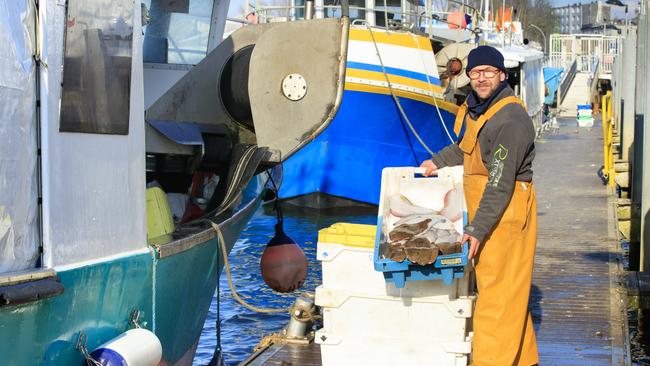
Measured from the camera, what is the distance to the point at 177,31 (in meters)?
9.06

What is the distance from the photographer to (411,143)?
1986 cm

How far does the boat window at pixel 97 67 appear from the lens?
17.0 ft

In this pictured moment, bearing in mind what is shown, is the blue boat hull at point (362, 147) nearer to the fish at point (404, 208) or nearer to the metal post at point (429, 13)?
the metal post at point (429, 13)

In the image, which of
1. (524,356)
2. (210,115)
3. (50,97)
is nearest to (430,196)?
(524,356)

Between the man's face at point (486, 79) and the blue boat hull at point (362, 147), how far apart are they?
1318 cm

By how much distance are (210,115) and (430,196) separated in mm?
2950

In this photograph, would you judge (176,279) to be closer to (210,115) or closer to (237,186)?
(237,186)

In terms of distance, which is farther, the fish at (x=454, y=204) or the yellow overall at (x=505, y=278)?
the fish at (x=454, y=204)

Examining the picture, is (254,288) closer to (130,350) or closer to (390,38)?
(390,38)

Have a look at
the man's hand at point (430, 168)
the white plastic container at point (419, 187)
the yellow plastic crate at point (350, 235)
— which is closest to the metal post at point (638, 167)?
the man's hand at point (430, 168)

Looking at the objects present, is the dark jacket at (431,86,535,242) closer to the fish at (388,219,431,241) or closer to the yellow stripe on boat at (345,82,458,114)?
the fish at (388,219,431,241)

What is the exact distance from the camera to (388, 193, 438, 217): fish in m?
5.67

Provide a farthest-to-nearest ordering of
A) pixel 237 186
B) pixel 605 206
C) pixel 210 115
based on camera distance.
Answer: pixel 605 206, pixel 210 115, pixel 237 186

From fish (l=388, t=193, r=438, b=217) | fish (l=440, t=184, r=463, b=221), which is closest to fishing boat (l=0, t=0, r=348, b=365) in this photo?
fish (l=388, t=193, r=438, b=217)
